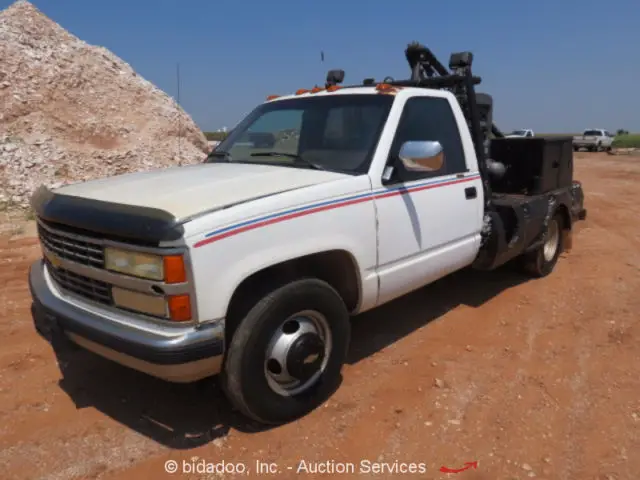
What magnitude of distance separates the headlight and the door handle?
2667mm

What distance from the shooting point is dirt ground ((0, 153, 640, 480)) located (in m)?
2.94

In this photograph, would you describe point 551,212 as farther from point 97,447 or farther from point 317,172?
point 97,447

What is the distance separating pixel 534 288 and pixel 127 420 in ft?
13.8

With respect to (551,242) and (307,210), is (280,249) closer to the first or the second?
(307,210)

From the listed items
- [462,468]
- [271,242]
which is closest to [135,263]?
[271,242]

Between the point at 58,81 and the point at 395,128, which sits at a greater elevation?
the point at 58,81

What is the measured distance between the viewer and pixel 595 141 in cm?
3694

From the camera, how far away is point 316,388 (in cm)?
339

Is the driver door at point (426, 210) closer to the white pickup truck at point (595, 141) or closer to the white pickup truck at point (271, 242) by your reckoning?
the white pickup truck at point (271, 242)

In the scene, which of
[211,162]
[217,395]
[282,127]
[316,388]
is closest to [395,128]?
[282,127]

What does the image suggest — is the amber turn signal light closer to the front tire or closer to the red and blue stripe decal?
the red and blue stripe decal

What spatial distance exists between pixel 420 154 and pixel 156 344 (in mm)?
1978

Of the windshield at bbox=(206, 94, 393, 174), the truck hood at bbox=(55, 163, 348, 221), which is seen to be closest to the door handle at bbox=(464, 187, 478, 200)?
the windshield at bbox=(206, 94, 393, 174)

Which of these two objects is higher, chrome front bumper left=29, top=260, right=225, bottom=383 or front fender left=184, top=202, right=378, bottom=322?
front fender left=184, top=202, right=378, bottom=322
